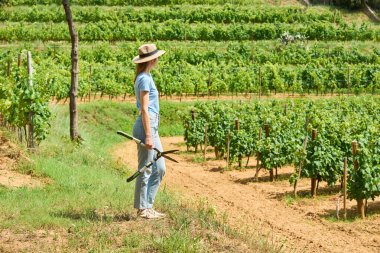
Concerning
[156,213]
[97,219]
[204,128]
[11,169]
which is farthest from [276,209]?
[204,128]

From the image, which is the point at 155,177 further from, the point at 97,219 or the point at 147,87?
the point at 147,87

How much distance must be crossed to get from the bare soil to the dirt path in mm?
3285

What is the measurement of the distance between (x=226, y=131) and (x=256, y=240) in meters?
A: 12.5

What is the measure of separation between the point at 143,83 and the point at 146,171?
106cm

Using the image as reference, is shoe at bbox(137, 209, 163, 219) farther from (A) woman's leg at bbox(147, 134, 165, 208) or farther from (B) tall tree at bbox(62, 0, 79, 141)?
(B) tall tree at bbox(62, 0, 79, 141)

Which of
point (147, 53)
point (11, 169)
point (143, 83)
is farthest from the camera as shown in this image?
point (11, 169)

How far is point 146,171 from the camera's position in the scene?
890 centimetres

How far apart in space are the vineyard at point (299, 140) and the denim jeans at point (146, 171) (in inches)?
250

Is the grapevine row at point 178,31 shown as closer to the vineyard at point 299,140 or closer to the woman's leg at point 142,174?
the vineyard at point 299,140

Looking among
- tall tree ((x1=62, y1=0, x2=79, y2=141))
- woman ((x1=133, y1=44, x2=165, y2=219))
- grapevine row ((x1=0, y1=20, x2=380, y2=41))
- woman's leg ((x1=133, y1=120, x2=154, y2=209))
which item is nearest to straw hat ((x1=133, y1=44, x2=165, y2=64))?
woman ((x1=133, y1=44, x2=165, y2=219))

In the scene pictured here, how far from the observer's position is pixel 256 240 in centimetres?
904

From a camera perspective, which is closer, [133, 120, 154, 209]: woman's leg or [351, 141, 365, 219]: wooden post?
[133, 120, 154, 209]: woman's leg

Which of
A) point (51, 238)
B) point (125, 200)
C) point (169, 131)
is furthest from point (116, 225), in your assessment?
point (169, 131)

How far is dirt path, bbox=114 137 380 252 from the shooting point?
12.6 meters
